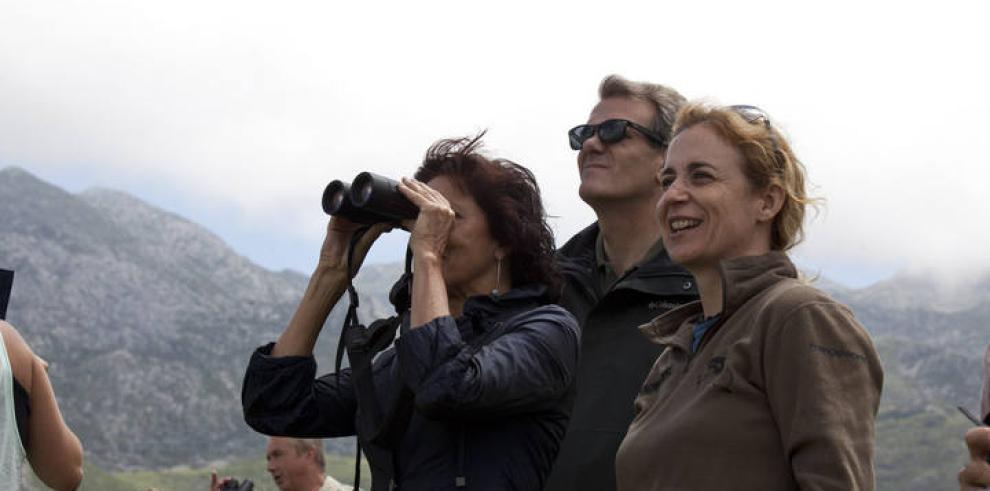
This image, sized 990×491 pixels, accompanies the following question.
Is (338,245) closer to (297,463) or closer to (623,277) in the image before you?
(623,277)

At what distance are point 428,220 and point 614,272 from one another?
4.94ft

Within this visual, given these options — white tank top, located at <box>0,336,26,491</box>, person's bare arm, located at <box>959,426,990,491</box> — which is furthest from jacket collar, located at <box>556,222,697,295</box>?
white tank top, located at <box>0,336,26,491</box>

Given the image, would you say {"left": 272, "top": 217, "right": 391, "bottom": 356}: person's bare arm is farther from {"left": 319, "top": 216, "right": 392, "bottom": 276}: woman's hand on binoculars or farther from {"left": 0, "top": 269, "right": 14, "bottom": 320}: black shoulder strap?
{"left": 0, "top": 269, "right": 14, "bottom": 320}: black shoulder strap

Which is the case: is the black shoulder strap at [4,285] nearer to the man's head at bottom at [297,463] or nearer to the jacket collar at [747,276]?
the jacket collar at [747,276]

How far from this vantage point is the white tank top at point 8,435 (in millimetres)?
4207

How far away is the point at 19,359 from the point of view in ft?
14.4

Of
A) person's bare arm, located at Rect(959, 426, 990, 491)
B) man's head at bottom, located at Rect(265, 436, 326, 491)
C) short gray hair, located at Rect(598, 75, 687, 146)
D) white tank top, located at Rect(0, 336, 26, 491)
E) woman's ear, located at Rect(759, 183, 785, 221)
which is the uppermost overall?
short gray hair, located at Rect(598, 75, 687, 146)

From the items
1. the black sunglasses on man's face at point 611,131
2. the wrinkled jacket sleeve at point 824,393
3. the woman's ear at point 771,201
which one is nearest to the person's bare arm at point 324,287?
the black sunglasses on man's face at point 611,131

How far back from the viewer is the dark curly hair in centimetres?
452

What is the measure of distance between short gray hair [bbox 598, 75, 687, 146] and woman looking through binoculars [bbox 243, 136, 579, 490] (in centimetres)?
124

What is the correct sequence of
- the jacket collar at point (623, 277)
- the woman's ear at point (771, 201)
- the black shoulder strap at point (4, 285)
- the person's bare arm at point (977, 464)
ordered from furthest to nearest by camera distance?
the jacket collar at point (623, 277), the black shoulder strap at point (4, 285), the woman's ear at point (771, 201), the person's bare arm at point (977, 464)

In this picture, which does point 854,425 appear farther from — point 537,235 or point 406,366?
point 537,235

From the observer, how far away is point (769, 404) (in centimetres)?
313

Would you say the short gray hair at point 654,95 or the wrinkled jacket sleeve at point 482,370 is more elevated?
the short gray hair at point 654,95
